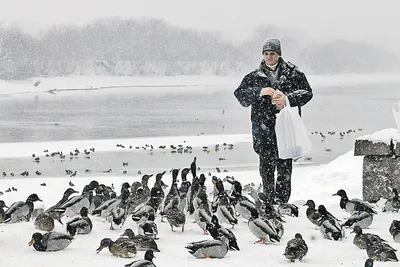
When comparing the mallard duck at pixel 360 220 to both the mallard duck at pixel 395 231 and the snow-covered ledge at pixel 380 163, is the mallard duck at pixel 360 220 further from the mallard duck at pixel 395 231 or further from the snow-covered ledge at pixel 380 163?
the snow-covered ledge at pixel 380 163

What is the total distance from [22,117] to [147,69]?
2715 inches

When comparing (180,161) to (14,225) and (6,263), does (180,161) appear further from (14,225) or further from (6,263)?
(6,263)

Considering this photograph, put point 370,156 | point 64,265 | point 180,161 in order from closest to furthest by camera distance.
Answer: point 64,265
point 370,156
point 180,161

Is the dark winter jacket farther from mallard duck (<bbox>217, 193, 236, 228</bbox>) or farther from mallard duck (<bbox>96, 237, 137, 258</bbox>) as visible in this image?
mallard duck (<bbox>96, 237, 137, 258</bbox>)

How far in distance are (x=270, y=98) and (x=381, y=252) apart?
283 centimetres

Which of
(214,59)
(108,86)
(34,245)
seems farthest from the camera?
(214,59)

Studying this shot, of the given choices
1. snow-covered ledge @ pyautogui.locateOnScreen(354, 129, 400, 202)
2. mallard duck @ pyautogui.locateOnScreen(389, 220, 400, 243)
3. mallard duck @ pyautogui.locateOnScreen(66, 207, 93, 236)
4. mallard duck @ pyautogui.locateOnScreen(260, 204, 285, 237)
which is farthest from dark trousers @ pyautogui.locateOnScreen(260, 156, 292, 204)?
mallard duck @ pyautogui.locateOnScreen(66, 207, 93, 236)

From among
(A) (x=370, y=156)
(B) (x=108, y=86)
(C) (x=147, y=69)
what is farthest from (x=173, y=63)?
(A) (x=370, y=156)

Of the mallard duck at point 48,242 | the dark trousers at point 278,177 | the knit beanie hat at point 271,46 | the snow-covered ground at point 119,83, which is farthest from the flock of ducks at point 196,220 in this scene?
the snow-covered ground at point 119,83

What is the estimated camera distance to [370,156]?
8586 millimetres

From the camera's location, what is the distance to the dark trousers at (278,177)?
7848 mm

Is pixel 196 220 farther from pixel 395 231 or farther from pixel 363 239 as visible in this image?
pixel 395 231

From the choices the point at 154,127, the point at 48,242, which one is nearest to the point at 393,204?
the point at 48,242

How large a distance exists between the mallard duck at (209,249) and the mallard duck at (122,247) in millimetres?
428
